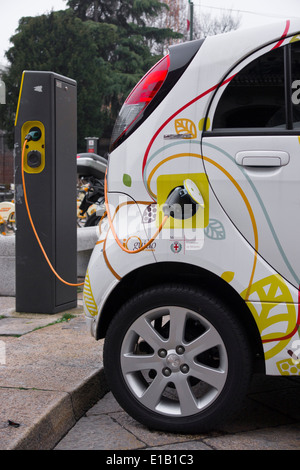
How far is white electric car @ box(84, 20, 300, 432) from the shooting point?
2.85 meters

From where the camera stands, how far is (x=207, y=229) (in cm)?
292

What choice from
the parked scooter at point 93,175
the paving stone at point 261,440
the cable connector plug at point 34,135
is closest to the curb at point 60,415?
the paving stone at point 261,440

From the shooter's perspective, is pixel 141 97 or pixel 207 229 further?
pixel 141 97

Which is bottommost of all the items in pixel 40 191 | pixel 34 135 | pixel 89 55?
pixel 40 191

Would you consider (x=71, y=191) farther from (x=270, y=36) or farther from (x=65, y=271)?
(x=270, y=36)

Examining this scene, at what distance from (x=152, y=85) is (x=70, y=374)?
67.6 inches

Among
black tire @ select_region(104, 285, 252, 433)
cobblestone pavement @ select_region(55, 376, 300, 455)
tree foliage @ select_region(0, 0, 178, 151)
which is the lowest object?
cobblestone pavement @ select_region(55, 376, 300, 455)

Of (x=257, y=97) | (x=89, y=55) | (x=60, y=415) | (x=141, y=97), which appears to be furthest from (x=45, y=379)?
(x=89, y=55)

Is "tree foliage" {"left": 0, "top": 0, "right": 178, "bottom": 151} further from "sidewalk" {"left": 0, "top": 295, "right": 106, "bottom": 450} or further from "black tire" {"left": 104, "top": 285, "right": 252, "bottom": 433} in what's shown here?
"black tire" {"left": 104, "top": 285, "right": 252, "bottom": 433}

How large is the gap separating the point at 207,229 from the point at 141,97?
0.75 meters

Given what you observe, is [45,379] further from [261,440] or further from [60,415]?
[261,440]

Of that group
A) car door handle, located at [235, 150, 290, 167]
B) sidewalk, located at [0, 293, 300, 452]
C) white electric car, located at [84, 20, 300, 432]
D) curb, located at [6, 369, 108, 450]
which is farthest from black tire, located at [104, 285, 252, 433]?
car door handle, located at [235, 150, 290, 167]

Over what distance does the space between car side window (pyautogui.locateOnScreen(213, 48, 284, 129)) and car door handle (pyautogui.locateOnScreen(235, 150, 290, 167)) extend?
0.45 ft

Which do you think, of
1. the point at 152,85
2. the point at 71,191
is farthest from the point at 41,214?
the point at 152,85
